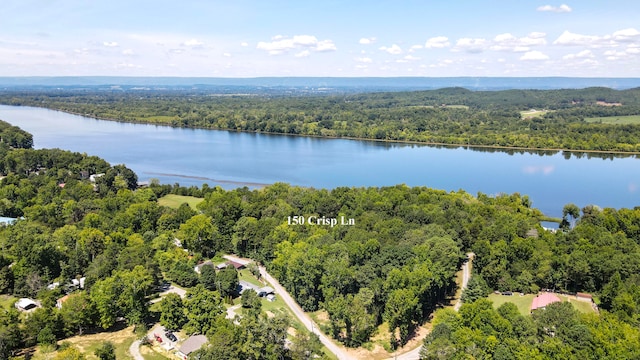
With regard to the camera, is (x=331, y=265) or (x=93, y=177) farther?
(x=93, y=177)

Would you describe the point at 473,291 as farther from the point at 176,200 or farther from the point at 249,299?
the point at 176,200

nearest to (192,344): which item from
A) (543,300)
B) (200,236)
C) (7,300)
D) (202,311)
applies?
(202,311)

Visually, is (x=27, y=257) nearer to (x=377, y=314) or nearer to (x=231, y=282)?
(x=231, y=282)

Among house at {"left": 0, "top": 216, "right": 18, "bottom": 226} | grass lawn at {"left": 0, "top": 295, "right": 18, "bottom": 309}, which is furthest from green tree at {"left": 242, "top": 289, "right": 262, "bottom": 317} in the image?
house at {"left": 0, "top": 216, "right": 18, "bottom": 226}

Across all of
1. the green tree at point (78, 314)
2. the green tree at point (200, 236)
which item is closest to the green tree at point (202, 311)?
the green tree at point (78, 314)

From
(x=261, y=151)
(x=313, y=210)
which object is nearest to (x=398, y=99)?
(x=261, y=151)

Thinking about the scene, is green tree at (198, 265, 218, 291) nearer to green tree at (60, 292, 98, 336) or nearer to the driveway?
the driveway

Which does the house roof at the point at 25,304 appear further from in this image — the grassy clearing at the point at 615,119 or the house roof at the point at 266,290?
the grassy clearing at the point at 615,119
